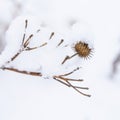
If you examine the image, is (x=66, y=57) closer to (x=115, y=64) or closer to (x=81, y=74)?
(x=81, y=74)

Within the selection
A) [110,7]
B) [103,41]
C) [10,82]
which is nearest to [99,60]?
[103,41]

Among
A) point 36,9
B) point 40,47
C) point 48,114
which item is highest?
point 36,9

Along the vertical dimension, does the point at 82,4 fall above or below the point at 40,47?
above

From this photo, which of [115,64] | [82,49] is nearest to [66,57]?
[82,49]

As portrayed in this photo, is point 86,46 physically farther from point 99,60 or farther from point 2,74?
point 2,74

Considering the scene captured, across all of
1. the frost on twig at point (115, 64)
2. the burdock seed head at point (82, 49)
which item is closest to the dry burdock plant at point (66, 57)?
the burdock seed head at point (82, 49)


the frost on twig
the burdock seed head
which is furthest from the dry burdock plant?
the frost on twig
